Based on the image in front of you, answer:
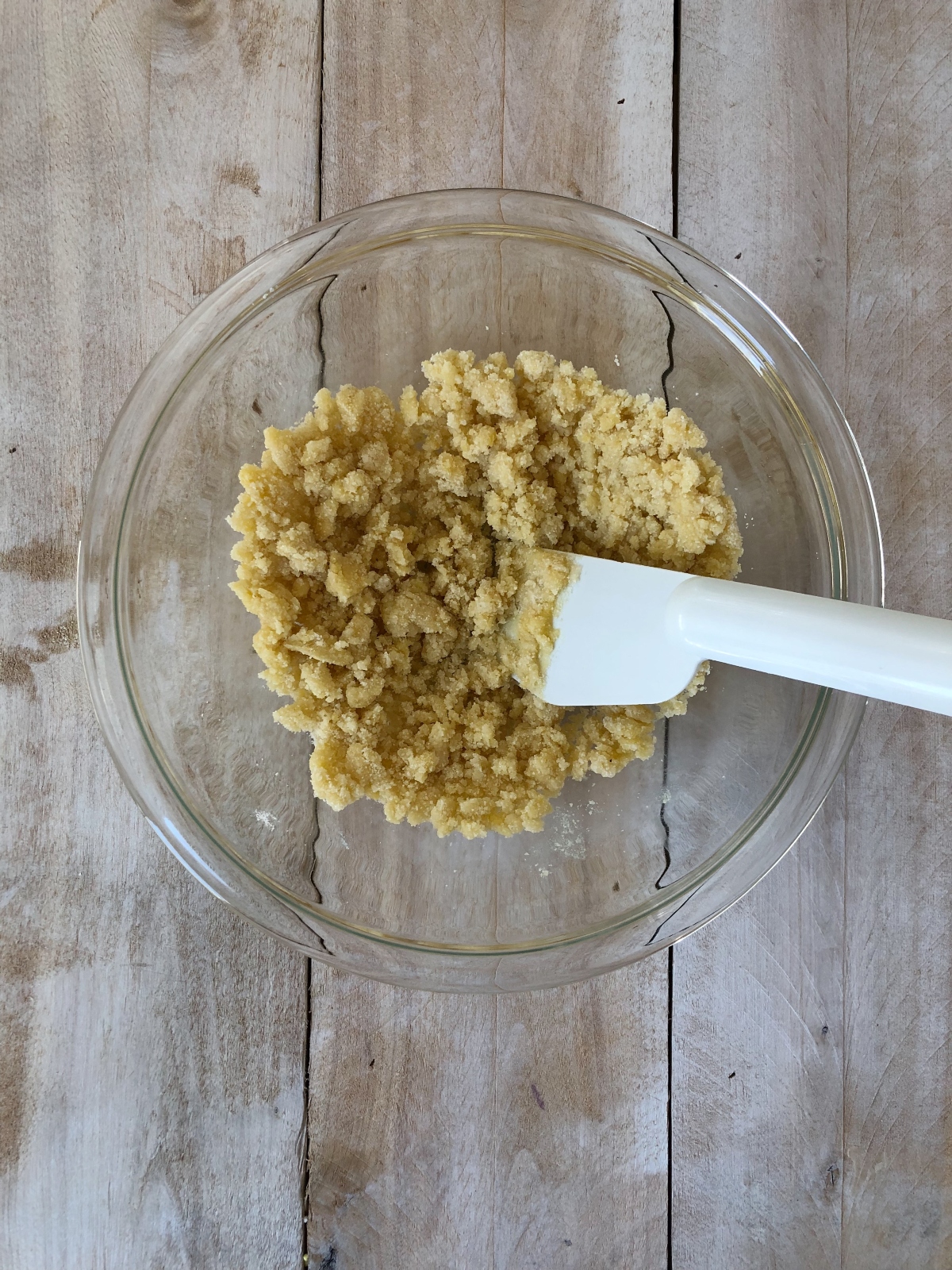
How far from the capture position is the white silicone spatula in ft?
1.79

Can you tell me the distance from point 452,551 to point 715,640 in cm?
26

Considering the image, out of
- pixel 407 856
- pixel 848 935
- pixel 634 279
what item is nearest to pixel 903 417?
pixel 634 279

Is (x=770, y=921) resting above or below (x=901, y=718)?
below

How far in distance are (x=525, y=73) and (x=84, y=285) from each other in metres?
0.55

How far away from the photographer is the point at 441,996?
3.06ft

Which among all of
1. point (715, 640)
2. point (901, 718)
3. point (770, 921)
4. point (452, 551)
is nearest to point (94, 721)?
point (452, 551)

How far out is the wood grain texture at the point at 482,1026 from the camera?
926 mm

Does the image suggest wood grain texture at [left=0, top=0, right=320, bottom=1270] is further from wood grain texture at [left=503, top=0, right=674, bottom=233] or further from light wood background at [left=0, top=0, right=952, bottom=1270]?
wood grain texture at [left=503, top=0, right=674, bottom=233]

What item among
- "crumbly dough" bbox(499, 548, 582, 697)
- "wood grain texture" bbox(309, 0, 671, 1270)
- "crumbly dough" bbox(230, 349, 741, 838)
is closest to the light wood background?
"wood grain texture" bbox(309, 0, 671, 1270)

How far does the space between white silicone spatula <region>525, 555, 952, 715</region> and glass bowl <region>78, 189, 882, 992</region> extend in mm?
131

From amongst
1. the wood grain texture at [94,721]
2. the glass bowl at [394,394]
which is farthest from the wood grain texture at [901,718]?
the wood grain texture at [94,721]

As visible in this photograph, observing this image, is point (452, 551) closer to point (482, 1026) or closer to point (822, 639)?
point (822, 639)

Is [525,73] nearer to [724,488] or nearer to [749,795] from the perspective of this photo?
[724,488]

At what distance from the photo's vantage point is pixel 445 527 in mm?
793
